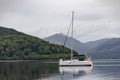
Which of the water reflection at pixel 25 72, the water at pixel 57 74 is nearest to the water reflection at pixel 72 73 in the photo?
the water at pixel 57 74

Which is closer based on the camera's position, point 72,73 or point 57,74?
point 57,74

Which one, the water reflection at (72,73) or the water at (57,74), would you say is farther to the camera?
the water reflection at (72,73)

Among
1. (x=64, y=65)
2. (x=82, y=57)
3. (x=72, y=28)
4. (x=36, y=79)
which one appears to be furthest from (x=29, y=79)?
(x=82, y=57)

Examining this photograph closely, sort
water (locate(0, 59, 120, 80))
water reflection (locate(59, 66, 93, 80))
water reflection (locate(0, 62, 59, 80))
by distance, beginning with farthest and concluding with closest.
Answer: water reflection (locate(59, 66, 93, 80))
water reflection (locate(0, 62, 59, 80))
water (locate(0, 59, 120, 80))

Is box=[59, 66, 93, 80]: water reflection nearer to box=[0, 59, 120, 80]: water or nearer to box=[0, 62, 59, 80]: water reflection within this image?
box=[0, 59, 120, 80]: water

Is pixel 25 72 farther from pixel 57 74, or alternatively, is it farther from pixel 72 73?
pixel 72 73

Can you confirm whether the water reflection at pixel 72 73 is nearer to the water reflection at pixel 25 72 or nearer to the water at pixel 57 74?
the water at pixel 57 74

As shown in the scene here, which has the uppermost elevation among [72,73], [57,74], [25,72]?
[25,72]

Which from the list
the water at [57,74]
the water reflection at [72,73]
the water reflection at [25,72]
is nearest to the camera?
the water at [57,74]

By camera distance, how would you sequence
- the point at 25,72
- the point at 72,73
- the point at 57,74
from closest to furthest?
the point at 57,74
the point at 72,73
the point at 25,72

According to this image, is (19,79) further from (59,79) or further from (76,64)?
(76,64)

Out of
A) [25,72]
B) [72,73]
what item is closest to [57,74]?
[72,73]

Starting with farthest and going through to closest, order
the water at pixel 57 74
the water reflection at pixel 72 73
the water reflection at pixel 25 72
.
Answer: the water reflection at pixel 72 73 < the water reflection at pixel 25 72 < the water at pixel 57 74

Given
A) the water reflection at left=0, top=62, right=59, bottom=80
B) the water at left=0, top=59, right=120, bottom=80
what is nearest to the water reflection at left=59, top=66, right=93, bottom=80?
the water at left=0, top=59, right=120, bottom=80
